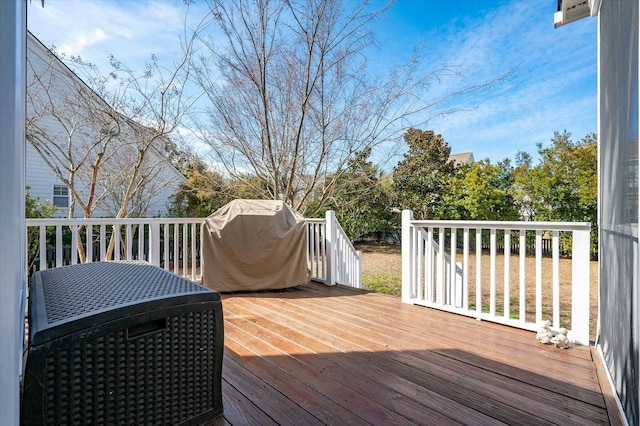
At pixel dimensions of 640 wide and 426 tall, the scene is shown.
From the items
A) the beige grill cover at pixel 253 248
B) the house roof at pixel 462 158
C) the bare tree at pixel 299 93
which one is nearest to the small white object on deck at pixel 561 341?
the beige grill cover at pixel 253 248

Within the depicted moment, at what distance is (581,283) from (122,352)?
2.96 m

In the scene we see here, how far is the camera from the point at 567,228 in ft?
8.14

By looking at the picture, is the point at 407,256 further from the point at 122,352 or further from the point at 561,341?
the point at 122,352

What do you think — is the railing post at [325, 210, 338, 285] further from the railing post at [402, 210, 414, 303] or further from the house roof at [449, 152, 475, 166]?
the house roof at [449, 152, 475, 166]

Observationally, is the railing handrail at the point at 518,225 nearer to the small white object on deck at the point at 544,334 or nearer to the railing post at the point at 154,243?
the small white object on deck at the point at 544,334

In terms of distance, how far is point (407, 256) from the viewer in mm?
3578

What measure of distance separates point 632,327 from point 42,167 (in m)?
9.01

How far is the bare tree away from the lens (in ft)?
15.0

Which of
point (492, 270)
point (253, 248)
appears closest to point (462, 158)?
point (492, 270)

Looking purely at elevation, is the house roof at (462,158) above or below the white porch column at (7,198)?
above

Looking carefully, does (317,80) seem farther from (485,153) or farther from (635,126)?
(485,153)

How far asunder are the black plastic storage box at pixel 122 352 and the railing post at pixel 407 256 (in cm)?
250

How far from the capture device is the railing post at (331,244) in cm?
445

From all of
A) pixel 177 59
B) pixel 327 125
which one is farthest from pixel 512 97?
pixel 177 59
